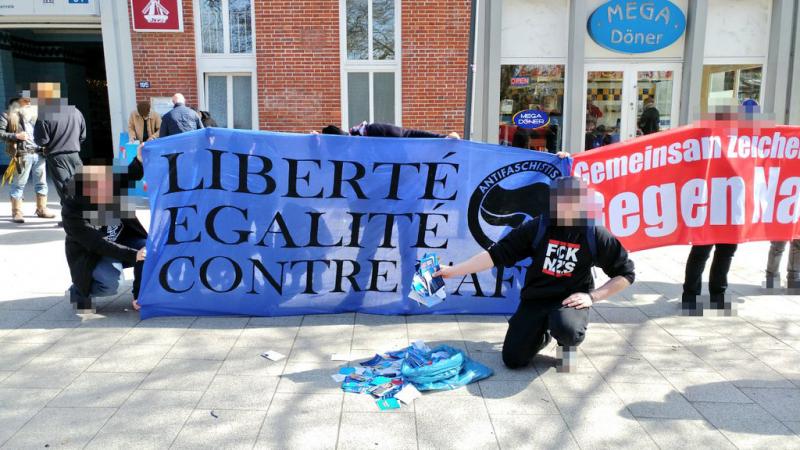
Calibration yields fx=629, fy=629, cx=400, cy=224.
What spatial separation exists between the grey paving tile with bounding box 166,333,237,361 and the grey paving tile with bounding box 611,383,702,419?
274 cm

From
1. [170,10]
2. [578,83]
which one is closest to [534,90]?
[578,83]

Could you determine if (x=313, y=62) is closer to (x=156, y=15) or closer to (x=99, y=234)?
(x=156, y=15)

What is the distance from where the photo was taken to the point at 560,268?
4.23 meters

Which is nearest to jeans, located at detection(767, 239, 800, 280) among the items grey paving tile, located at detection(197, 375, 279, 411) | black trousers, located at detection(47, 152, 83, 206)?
grey paving tile, located at detection(197, 375, 279, 411)

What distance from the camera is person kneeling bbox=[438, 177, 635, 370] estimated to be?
13.6ft

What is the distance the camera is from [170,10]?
11.6 meters

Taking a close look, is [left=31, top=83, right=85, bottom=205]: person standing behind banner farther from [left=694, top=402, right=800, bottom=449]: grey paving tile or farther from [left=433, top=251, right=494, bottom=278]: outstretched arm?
Result: [left=694, top=402, right=800, bottom=449]: grey paving tile

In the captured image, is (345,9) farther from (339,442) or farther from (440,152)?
(339,442)

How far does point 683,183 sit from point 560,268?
2064mm

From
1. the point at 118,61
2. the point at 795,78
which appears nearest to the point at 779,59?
the point at 795,78

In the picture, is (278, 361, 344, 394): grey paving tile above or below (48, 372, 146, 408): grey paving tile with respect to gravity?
below

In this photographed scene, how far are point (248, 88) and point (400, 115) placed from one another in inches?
119

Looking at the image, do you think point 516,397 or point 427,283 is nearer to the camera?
point 516,397

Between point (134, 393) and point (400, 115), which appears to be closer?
point (134, 393)
